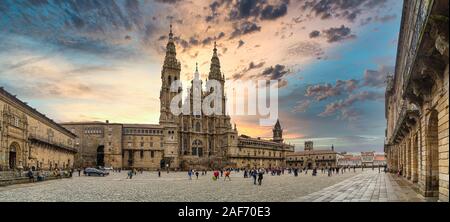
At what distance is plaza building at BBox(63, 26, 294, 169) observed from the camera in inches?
3413

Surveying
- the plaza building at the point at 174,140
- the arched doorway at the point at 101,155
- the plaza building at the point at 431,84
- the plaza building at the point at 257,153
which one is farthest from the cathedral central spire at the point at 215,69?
the plaza building at the point at 431,84

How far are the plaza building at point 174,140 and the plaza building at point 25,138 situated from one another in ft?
91.2

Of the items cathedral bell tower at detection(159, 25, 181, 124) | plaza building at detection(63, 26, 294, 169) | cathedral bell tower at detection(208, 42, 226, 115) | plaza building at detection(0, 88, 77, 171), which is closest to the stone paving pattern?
plaza building at detection(0, 88, 77, 171)

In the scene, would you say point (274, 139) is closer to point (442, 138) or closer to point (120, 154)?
point (120, 154)

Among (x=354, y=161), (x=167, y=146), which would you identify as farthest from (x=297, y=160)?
(x=167, y=146)

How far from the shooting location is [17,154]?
40000mm

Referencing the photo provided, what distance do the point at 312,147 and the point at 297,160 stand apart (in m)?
26.6

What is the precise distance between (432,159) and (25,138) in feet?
131

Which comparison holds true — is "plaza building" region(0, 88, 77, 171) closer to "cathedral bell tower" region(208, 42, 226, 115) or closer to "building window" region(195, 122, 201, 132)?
"building window" region(195, 122, 201, 132)

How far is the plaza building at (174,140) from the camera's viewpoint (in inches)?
3413

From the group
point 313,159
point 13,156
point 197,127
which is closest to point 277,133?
point 313,159

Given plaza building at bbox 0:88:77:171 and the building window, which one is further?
the building window

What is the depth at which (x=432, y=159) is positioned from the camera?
1492 centimetres

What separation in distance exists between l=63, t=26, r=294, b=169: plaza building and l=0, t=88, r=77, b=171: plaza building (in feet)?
91.2
